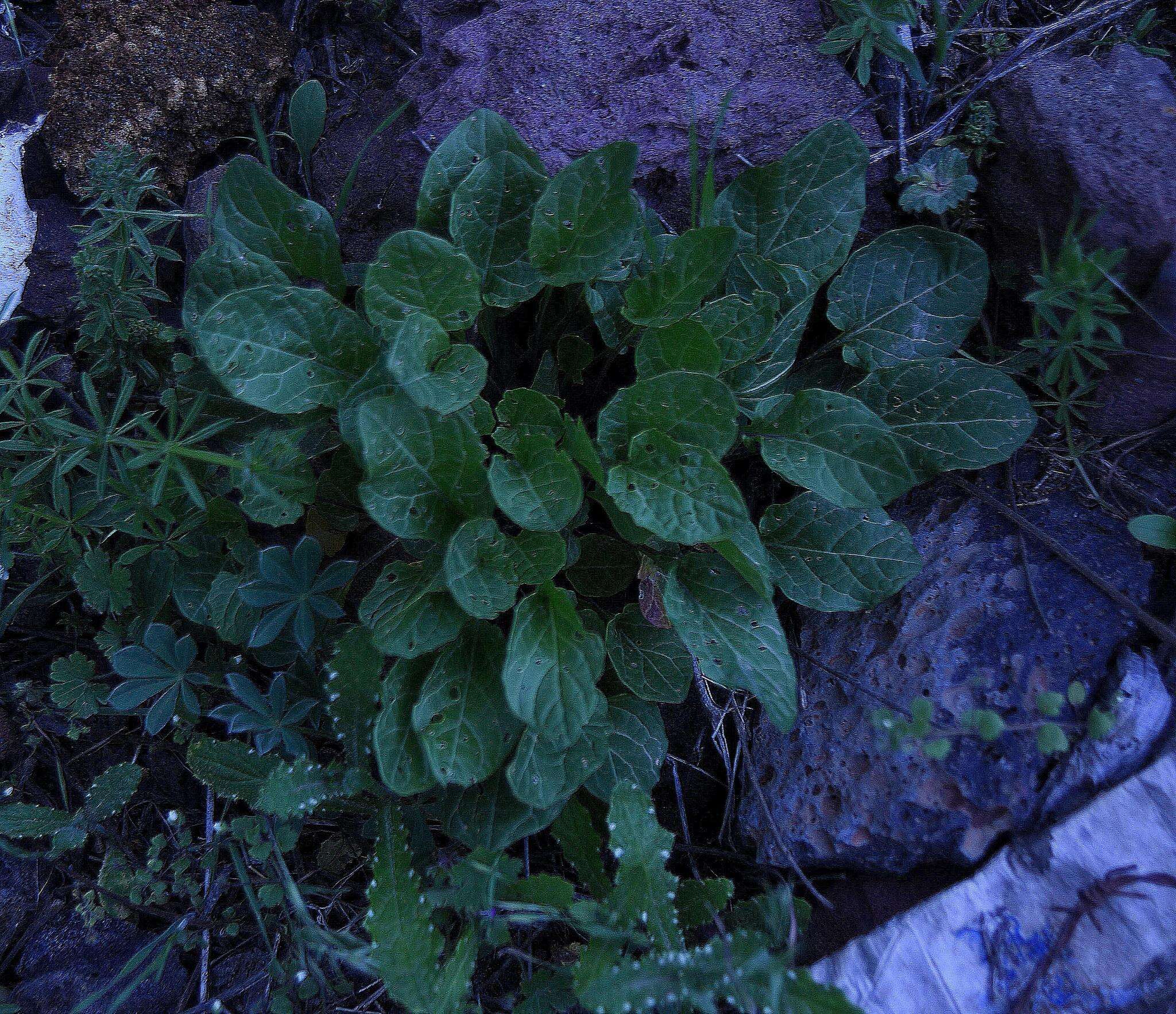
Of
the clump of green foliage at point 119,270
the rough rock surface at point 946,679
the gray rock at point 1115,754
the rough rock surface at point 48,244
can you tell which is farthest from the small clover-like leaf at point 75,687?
the gray rock at point 1115,754

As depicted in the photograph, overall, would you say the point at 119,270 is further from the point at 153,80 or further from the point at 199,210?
the point at 153,80

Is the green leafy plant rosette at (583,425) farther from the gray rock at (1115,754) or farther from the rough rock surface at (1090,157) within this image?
the gray rock at (1115,754)

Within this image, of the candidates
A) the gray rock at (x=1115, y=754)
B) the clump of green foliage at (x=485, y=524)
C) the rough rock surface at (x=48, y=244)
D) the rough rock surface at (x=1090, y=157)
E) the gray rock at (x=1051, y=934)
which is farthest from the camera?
the rough rock surface at (x=48, y=244)

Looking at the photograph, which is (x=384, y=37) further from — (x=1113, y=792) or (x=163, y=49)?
(x=1113, y=792)

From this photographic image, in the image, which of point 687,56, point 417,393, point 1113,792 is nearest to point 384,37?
point 687,56

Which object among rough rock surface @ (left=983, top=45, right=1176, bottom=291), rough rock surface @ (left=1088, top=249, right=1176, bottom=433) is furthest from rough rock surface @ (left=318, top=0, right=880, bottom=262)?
rough rock surface @ (left=1088, top=249, right=1176, bottom=433)
